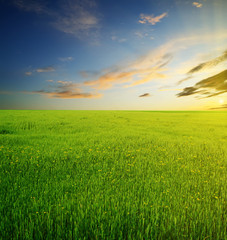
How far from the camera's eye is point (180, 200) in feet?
12.0

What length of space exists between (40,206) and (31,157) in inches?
141

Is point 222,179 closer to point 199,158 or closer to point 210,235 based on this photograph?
point 199,158

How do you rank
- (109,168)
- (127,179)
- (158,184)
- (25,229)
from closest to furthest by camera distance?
(25,229) → (158,184) → (127,179) → (109,168)

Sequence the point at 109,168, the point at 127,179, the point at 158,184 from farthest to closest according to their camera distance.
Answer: the point at 109,168
the point at 127,179
the point at 158,184

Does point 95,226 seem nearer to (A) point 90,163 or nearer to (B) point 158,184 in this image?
(B) point 158,184

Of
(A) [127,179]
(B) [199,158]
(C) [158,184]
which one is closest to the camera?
(C) [158,184]

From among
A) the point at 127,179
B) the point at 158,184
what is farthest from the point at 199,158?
the point at 127,179

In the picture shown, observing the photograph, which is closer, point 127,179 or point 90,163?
point 127,179

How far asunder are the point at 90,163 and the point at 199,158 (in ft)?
16.7

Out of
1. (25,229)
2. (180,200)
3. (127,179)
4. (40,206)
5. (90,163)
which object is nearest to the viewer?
(25,229)

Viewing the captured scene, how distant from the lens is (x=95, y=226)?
2.81 metres

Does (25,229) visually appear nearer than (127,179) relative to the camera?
Yes

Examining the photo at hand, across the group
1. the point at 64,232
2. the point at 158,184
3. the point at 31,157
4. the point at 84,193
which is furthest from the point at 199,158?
the point at 31,157

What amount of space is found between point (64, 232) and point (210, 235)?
266 cm
